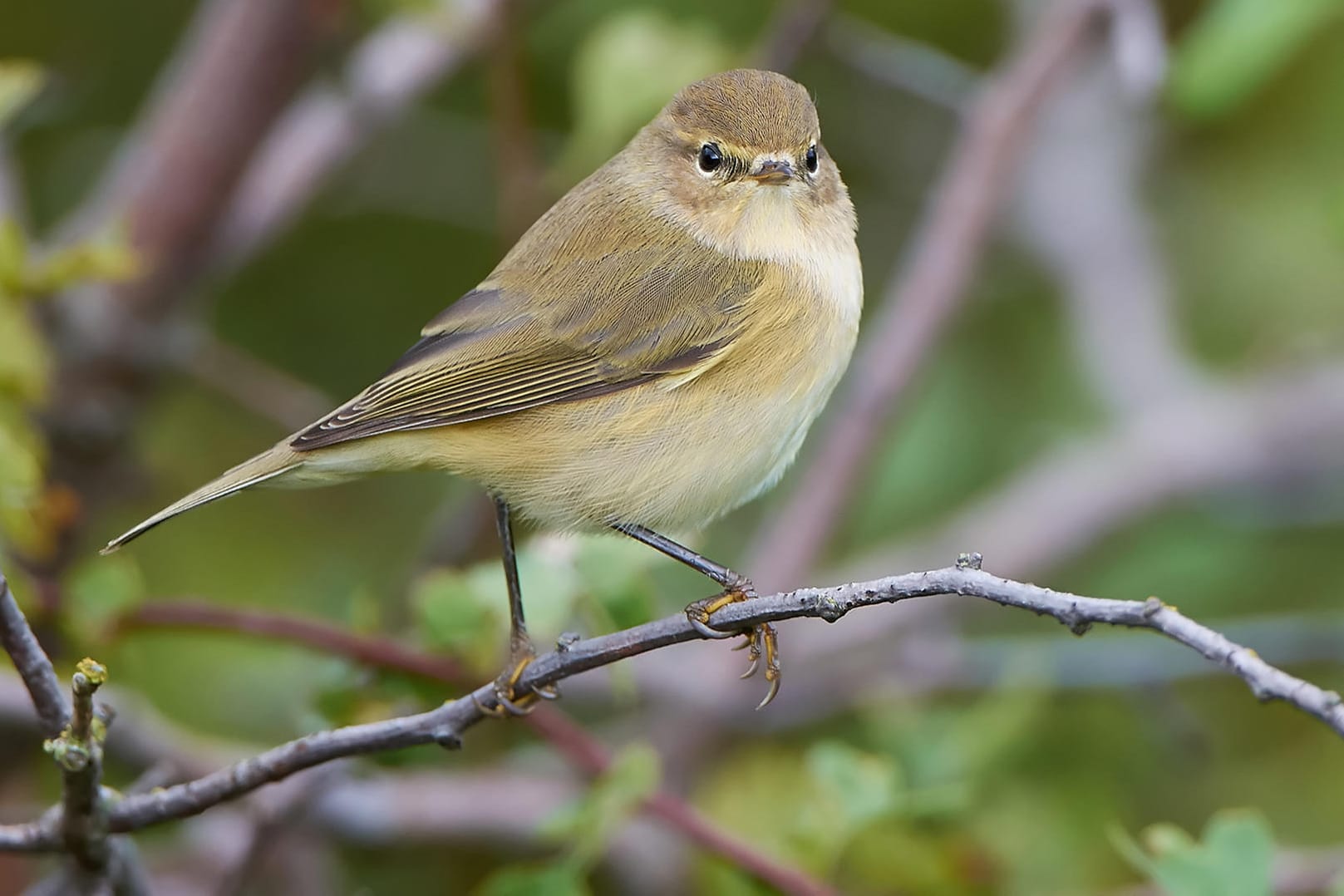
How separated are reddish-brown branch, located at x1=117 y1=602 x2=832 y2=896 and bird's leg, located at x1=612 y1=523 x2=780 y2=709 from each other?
253 millimetres

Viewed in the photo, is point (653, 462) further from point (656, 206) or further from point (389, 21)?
point (389, 21)

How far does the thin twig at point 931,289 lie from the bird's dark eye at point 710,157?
95 cm

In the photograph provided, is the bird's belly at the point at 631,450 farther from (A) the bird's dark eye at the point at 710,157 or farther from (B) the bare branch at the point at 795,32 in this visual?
(B) the bare branch at the point at 795,32

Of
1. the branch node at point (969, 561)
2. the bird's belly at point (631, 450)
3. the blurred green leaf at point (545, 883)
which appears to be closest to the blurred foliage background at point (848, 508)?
the blurred green leaf at point (545, 883)

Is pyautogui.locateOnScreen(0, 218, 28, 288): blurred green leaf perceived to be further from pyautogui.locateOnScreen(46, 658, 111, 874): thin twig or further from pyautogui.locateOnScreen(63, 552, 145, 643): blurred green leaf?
pyautogui.locateOnScreen(46, 658, 111, 874): thin twig

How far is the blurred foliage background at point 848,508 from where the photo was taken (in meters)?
3.04

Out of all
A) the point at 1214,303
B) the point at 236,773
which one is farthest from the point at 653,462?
the point at 1214,303

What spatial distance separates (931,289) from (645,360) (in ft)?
4.48

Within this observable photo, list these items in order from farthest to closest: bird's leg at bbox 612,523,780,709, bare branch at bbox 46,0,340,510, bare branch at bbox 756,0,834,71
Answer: bare branch at bbox 46,0,340,510 < bare branch at bbox 756,0,834,71 < bird's leg at bbox 612,523,780,709

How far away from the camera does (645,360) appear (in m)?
3.16

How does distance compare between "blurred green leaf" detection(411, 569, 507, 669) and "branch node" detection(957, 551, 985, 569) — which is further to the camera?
"blurred green leaf" detection(411, 569, 507, 669)

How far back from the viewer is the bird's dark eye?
11.4 feet

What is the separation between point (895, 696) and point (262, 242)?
2.26 meters

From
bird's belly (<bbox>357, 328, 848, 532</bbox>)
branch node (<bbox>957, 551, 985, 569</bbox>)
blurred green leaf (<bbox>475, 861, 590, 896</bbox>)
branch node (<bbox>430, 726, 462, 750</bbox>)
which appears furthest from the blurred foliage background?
branch node (<bbox>957, 551, 985, 569</bbox>)
